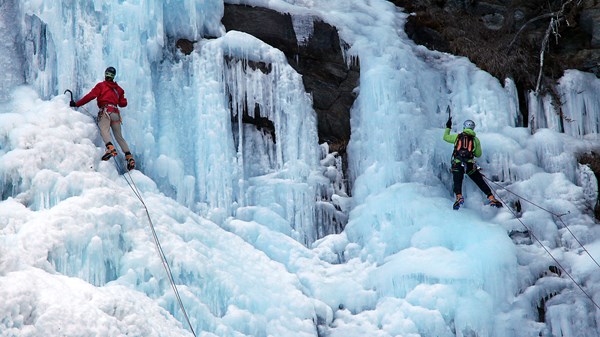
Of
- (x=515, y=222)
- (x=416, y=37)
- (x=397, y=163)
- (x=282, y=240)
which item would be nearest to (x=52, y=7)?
(x=282, y=240)

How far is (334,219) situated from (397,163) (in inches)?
51.9

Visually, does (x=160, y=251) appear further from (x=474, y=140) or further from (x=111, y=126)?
(x=474, y=140)

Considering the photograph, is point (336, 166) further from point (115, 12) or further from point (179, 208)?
point (115, 12)

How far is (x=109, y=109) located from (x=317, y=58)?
4.11m

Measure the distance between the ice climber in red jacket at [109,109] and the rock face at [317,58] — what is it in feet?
9.16

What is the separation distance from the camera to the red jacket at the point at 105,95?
915 cm

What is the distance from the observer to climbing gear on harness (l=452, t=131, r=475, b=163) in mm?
10359

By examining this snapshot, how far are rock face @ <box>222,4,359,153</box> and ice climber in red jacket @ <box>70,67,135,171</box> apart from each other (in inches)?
110

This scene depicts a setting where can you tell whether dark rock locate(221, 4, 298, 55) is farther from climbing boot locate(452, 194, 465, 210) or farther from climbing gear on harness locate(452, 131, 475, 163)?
climbing boot locate(452, 194, 465, 210)

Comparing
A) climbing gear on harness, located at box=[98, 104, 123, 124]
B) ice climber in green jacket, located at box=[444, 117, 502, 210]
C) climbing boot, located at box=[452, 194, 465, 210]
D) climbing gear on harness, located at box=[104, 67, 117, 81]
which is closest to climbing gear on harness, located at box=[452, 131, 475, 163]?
ice climber in green jacket, located at box=[444, 117, 502, 210]

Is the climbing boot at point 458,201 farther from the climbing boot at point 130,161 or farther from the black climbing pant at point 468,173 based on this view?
the climbing boot at point 130,161

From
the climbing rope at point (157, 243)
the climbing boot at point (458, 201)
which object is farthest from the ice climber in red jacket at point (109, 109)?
the climbing boot at point (458, 201)

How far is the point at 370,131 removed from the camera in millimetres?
11344

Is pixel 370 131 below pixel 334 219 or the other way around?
the other way around
